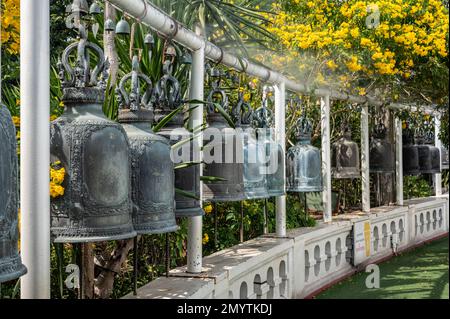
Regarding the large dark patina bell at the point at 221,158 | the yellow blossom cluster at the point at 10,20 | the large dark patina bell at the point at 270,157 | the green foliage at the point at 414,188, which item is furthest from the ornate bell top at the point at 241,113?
the green foliage at the point at 414,188

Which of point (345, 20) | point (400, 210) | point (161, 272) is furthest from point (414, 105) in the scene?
point (161, 272)

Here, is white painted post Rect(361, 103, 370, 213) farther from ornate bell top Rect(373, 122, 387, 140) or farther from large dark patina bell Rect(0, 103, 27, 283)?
large dark patina bell Rect(0, 103, 27, 283)

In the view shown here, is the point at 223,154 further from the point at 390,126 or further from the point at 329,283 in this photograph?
the point at 390,126

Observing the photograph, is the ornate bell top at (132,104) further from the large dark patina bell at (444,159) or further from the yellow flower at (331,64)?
the large dark patina bell at (444,159)

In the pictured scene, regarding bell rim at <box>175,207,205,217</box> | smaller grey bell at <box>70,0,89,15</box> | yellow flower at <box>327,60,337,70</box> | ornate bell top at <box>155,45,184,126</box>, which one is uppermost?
yellow flower at <box>327,60,337,70</box>

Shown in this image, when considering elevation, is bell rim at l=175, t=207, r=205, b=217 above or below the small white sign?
above

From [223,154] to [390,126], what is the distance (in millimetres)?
6950

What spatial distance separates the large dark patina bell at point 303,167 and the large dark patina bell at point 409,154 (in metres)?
4.37

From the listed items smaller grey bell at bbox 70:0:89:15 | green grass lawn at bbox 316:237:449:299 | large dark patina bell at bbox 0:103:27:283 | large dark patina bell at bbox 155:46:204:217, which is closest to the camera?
large dark patina bell at bbox 0:103:27:283

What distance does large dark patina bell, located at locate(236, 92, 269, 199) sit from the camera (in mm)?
3904

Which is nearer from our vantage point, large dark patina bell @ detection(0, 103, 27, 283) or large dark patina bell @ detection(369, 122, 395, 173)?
large dark patina bell @ detection(0, 103, 27, 283)

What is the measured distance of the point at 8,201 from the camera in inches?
61.3

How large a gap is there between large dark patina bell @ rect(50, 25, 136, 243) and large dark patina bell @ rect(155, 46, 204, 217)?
0.78 m

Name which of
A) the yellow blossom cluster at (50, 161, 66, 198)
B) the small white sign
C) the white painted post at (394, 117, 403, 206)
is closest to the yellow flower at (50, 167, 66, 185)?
the yellow blossom cluster at (50, 161, 66, 198)
